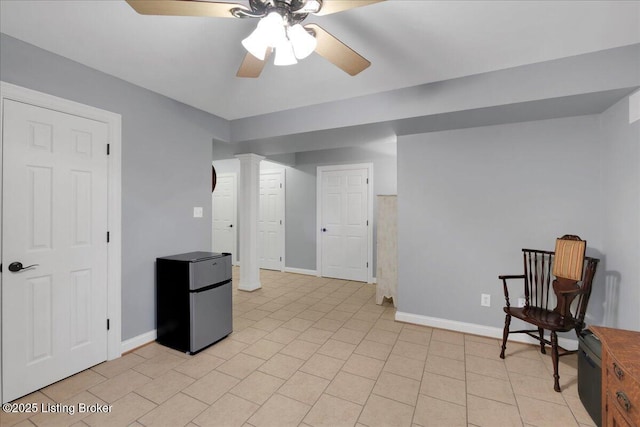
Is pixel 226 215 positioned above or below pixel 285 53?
below

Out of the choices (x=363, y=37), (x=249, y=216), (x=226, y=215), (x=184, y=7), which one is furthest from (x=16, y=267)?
(x=226, y=215)

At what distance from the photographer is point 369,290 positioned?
4496mm

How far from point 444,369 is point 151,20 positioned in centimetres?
320

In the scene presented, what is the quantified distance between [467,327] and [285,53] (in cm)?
304

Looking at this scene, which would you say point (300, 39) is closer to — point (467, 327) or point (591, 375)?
point (591, 375)

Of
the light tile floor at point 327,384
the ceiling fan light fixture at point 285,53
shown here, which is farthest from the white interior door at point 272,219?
the ceiling fan light fixture at point 285,53

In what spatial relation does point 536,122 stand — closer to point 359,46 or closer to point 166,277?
point 359,46

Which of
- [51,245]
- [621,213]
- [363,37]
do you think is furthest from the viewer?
[621,213]

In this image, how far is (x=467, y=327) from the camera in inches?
116

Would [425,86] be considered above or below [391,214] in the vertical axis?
above

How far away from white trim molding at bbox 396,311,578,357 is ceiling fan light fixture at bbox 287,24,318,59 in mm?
2901

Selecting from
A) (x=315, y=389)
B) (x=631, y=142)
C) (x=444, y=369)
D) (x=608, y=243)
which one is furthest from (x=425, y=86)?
(x=315, y=389)

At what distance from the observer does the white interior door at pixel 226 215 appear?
613cm

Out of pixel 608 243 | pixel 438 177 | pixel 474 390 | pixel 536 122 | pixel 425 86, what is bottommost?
pixel 474 390
